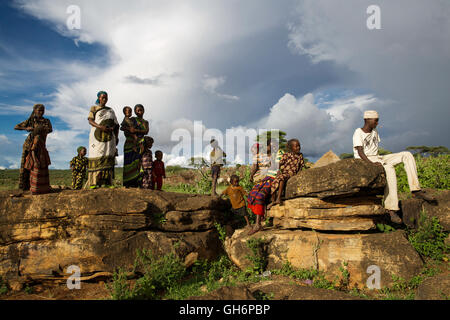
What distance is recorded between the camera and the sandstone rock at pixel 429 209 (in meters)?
6.28

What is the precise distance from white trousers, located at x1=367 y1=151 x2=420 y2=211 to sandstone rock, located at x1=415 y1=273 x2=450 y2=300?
5.88 feet

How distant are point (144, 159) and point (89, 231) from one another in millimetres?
2559

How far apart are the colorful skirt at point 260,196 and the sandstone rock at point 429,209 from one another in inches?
133

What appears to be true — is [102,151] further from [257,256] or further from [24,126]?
[257,256]

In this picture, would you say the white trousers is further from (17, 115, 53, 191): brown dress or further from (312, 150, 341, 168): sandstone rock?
(17, 115, 53, 191): brown dress

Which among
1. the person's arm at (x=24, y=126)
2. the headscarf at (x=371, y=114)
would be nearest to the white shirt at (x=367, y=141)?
the headscarf at (x=371, y=114)

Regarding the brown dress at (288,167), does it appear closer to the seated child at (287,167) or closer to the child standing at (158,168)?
the seated child at (287,167)

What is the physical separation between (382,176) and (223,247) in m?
4.20

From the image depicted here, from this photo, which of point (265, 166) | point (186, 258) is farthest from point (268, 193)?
point (186, 258)

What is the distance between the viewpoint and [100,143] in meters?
7.18

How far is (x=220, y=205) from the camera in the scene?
→ 24.8ft
